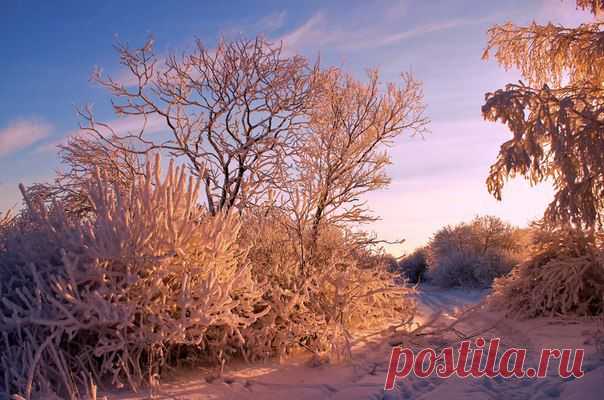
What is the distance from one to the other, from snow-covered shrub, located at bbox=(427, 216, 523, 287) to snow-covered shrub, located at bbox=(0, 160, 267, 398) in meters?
13.8

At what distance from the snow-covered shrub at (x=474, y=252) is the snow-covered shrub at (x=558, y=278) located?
28.5 ft

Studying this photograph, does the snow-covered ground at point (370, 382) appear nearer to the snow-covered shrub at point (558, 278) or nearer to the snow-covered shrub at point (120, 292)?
the snow-covered shrub at point (120, 292)

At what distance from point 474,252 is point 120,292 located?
1743 cm

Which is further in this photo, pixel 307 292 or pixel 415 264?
pixel 415 264

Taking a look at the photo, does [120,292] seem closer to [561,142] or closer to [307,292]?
[307,292]

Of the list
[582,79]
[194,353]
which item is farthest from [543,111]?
[194,353]

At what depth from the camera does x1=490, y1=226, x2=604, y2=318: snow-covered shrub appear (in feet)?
24.3

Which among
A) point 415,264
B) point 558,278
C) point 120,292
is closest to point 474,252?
point 415,264

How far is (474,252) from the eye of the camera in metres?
19.8

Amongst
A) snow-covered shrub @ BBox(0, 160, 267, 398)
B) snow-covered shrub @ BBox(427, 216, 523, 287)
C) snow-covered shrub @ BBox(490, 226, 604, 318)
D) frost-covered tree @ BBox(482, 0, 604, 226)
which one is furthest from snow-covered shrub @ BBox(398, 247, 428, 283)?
snow-covered shrub @ BBox(0, 160, 267, 398)

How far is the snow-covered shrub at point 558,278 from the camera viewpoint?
7395 millimetres

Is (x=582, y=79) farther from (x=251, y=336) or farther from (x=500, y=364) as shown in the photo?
(x=251, y=336)

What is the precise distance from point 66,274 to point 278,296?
228 centimetres

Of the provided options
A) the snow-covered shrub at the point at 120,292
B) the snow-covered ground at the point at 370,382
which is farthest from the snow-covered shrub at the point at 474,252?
the snow-covered shrub at the point at 120,292
